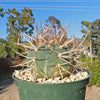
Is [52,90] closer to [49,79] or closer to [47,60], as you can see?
[49,79]

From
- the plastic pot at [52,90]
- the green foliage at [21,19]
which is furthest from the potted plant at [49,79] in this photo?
the green foliage at [21,19]

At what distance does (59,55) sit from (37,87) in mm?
294

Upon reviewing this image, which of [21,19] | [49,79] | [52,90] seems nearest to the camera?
[52,90]

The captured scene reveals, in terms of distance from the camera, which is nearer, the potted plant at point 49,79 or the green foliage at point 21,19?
the potted plant at point 49,79

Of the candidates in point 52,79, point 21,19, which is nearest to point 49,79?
point 52,79

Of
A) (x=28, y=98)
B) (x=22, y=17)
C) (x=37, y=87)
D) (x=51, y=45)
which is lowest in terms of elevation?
(x=28, y=98)

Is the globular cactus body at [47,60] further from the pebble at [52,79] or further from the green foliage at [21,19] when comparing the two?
the green foliage at [21,19]

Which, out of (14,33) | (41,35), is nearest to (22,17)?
(14,33)

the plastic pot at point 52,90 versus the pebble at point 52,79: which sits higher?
the pebble at point 52,79

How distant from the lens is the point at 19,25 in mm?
7504

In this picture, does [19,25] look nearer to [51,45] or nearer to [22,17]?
[22,17]

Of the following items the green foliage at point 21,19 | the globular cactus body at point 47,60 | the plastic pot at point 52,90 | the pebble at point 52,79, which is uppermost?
the green foliage at point 21,19

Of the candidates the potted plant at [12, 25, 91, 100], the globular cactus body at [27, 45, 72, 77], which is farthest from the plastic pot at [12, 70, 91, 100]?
the globular cactus body at [27, 45, 72, 77]

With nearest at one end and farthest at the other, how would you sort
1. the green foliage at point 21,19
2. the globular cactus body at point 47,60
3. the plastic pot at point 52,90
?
the plastic pot at point 52,90
the globular cactus body at point 47,60
the green foliage at point 21,19
